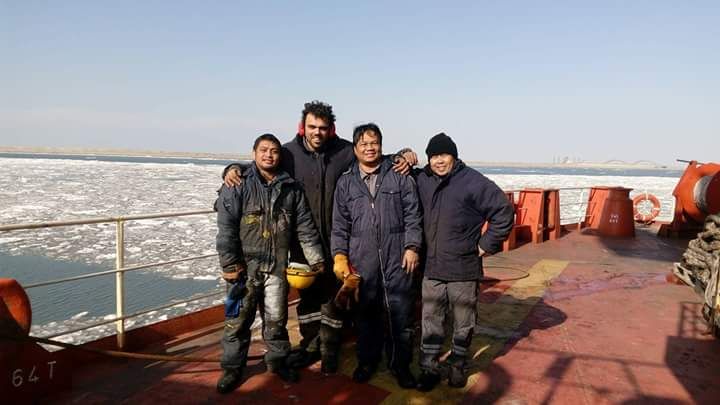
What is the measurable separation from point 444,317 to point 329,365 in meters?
0.90

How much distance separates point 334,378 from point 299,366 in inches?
12.2

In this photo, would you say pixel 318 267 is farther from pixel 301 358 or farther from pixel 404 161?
pixel 404 161

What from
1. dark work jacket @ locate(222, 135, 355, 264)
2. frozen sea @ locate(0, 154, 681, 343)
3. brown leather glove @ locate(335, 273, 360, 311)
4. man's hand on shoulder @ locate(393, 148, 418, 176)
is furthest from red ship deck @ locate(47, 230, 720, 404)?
man's hand on shoulder @ locate(393, 148, 418, 176)

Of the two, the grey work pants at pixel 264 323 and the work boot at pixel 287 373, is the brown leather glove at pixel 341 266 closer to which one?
the grey work pants at pixel 264 323

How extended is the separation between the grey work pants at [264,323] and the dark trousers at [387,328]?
54 centimetres

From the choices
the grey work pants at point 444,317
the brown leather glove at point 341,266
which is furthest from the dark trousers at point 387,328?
the brown leather glove at point 341,266

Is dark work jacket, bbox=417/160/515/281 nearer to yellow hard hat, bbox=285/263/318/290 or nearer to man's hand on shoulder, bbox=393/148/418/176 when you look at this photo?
man's hand on shoulder, bbox=393/148/418/176

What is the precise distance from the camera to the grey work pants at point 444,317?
300 cm

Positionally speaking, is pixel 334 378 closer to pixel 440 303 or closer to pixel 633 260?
pixel 440 303

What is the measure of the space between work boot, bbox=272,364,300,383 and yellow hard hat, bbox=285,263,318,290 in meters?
0.60

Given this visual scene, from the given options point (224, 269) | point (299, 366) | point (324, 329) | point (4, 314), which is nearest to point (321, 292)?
point (324, 329)

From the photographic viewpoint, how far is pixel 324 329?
3.23 meters

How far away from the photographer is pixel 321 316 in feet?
10.9

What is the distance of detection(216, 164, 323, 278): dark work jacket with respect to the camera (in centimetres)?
298
